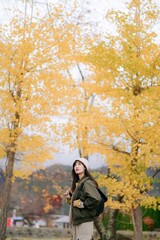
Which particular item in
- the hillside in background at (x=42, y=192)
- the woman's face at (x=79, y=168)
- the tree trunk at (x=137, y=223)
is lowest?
the tree trunk at (x=137, y=223)

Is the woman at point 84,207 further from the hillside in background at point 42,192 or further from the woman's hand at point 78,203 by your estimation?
the hillside in background at point 42,192

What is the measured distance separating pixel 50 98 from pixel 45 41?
167 cm

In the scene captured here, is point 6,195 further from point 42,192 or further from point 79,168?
point 42,192

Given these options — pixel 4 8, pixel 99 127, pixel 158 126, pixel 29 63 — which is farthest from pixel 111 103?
pixel 4 8

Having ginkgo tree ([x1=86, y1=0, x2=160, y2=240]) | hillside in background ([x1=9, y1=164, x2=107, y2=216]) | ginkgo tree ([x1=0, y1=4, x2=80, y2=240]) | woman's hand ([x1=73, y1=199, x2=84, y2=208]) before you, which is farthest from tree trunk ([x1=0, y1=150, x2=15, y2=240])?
hillside in background ([x1=9, y1=164, x2=107, y2=216])

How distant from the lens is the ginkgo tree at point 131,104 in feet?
27.4

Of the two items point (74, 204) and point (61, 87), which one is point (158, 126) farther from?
point (74, 204)

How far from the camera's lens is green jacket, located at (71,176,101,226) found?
418 cm

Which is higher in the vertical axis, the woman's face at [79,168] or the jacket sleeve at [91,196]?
the woman's face at [79,168]

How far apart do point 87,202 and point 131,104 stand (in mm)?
4865

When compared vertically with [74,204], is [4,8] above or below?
above

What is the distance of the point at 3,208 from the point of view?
35.4ft

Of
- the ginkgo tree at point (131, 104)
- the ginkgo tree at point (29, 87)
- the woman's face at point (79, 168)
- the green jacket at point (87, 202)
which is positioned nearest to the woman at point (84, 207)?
the green jacket at point (87, 202)

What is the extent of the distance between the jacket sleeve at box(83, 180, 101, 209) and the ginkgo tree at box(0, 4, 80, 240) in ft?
21.3
